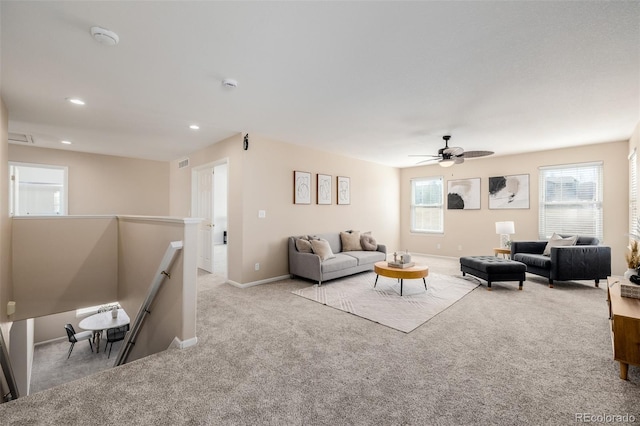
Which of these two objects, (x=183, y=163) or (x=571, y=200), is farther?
(x=183, y=163)

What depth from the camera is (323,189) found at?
5.92 meters

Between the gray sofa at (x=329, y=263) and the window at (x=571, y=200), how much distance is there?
3.66 metres

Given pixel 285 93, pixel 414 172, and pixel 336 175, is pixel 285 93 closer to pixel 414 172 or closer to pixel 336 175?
pixel 336 175

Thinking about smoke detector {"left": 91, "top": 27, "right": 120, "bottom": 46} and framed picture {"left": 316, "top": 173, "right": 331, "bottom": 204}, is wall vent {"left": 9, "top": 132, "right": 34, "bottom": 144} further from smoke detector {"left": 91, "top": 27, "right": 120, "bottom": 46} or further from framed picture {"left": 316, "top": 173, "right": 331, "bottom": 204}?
framed picture {"left": 316, "top": 173, "right": 331, "bottom": 204}

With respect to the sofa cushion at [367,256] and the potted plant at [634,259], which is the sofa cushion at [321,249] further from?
the potted plant at [634,259]

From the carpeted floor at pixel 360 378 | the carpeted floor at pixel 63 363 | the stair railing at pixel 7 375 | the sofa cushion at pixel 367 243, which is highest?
the sofa cushion at pixel 367 243

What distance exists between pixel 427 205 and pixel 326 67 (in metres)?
6.12

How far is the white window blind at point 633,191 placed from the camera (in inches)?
165

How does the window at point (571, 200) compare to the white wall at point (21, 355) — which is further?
the window at point (571, 200)

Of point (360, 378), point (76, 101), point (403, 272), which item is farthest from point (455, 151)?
point (76, 101)

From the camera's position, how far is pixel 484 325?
3.02 metres

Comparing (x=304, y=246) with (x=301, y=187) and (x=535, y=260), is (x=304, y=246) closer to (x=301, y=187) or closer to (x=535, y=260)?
(x=301, y=187)

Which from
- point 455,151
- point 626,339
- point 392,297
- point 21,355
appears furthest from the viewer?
point 455,151

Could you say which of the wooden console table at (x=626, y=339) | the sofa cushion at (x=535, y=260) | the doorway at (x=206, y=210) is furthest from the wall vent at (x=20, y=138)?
the sofa cushion at (x=535, y=260)
